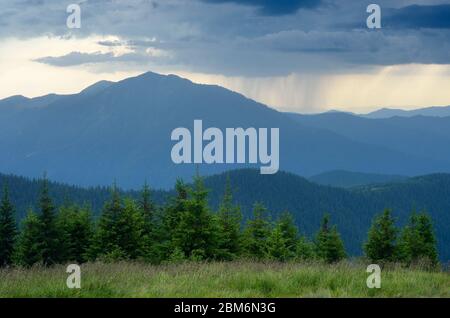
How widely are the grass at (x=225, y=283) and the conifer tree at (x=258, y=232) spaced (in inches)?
802

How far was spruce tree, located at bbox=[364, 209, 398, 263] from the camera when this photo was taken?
128 feet

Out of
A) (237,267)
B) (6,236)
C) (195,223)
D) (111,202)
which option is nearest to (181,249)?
(195,223)

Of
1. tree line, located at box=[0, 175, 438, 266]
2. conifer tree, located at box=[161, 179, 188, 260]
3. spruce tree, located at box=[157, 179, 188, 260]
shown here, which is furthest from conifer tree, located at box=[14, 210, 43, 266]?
conifer tree, located at box=[161, 179, 188, 260]

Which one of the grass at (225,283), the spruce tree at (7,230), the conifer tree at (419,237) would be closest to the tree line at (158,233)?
the spruce tree at (7,230)

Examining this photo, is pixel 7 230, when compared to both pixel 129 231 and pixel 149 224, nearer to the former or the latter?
pixel 149 224

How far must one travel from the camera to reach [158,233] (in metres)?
29.2

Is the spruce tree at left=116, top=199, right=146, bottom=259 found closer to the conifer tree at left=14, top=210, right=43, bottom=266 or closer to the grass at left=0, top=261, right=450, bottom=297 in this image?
the conifer tree at left=14, top=210, right=43, bottom=266

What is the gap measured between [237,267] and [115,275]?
2.74 m

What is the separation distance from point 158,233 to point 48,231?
7159 mm

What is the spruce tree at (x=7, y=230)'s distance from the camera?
3684cm

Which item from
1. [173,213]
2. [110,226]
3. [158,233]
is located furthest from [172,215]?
[110,226]

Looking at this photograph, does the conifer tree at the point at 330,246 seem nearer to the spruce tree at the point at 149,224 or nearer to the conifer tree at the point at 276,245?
the conifer tree at the point at 276,245

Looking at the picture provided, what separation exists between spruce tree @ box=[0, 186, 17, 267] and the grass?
26779mm

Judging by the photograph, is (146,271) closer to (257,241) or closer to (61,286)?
(61,286)
